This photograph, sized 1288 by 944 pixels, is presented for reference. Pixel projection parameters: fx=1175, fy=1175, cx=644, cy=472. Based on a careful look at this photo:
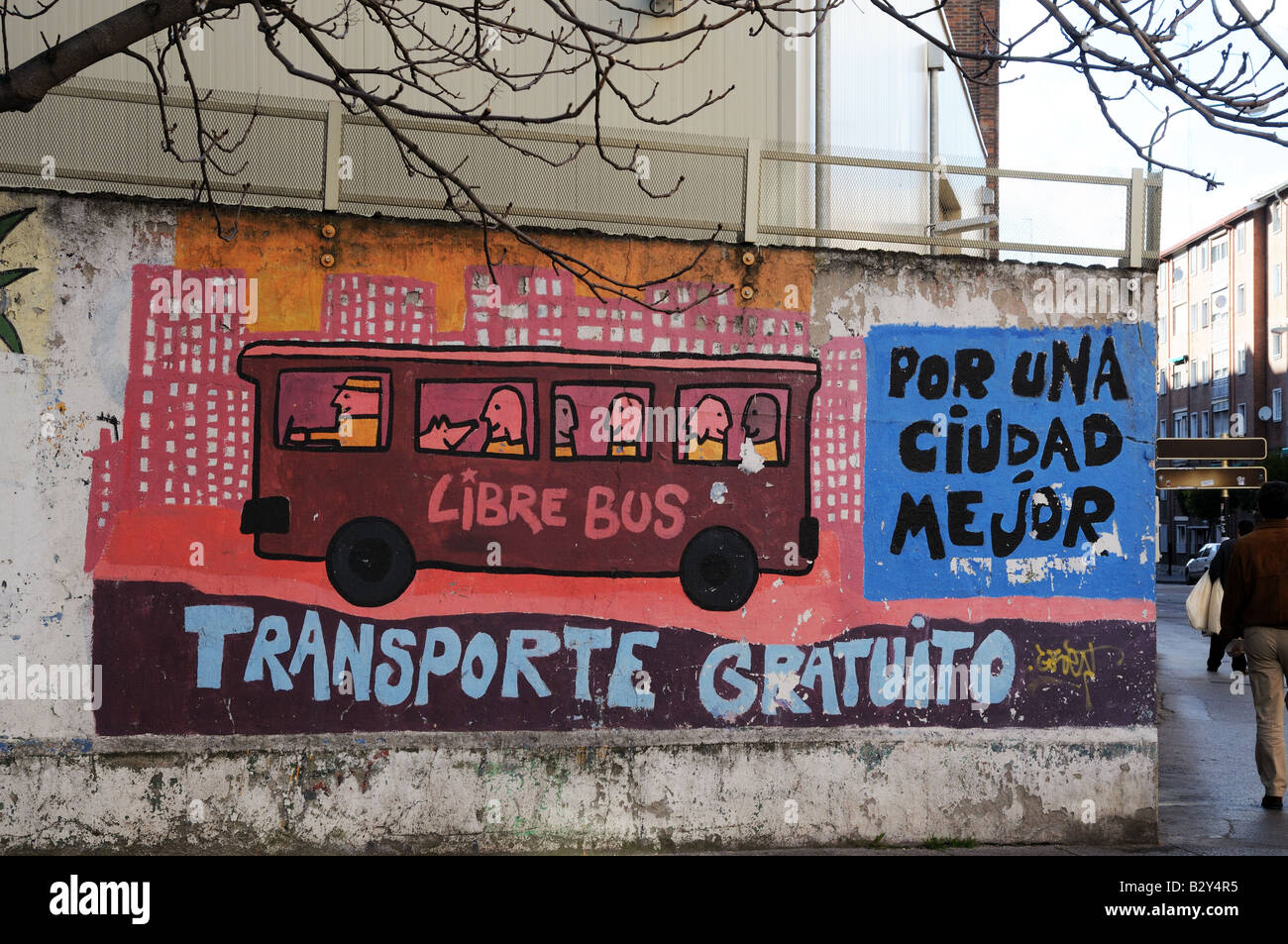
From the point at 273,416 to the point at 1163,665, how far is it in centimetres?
1361

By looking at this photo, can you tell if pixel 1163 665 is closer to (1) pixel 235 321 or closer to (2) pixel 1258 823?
(2) pixel 1258 823

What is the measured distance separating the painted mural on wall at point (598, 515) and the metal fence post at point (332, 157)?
0.43m

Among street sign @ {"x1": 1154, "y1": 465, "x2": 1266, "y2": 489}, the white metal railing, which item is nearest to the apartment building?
street sign @ {"x1": 1154, "y1": 465, "x2": 1266, "y2": 489}

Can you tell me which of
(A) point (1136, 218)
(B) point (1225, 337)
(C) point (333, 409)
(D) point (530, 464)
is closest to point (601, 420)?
(D) point (530, 464)

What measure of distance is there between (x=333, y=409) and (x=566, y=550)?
139 cm

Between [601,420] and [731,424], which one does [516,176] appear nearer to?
[601,420]

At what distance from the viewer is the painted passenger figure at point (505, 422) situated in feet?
20.0

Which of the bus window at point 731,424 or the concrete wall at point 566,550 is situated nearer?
the concrete wall at point 566,550

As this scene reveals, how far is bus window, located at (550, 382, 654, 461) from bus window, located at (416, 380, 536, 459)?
0.51ft

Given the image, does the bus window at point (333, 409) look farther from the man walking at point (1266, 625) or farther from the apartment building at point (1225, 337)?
the apartment building at point (1225, 337)

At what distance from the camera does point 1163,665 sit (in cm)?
1584

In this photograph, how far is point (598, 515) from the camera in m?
6.14

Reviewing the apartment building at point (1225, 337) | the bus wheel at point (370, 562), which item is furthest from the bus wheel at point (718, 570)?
the apartment building at point (1225, 337)

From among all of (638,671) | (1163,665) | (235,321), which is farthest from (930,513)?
(1163,665)
